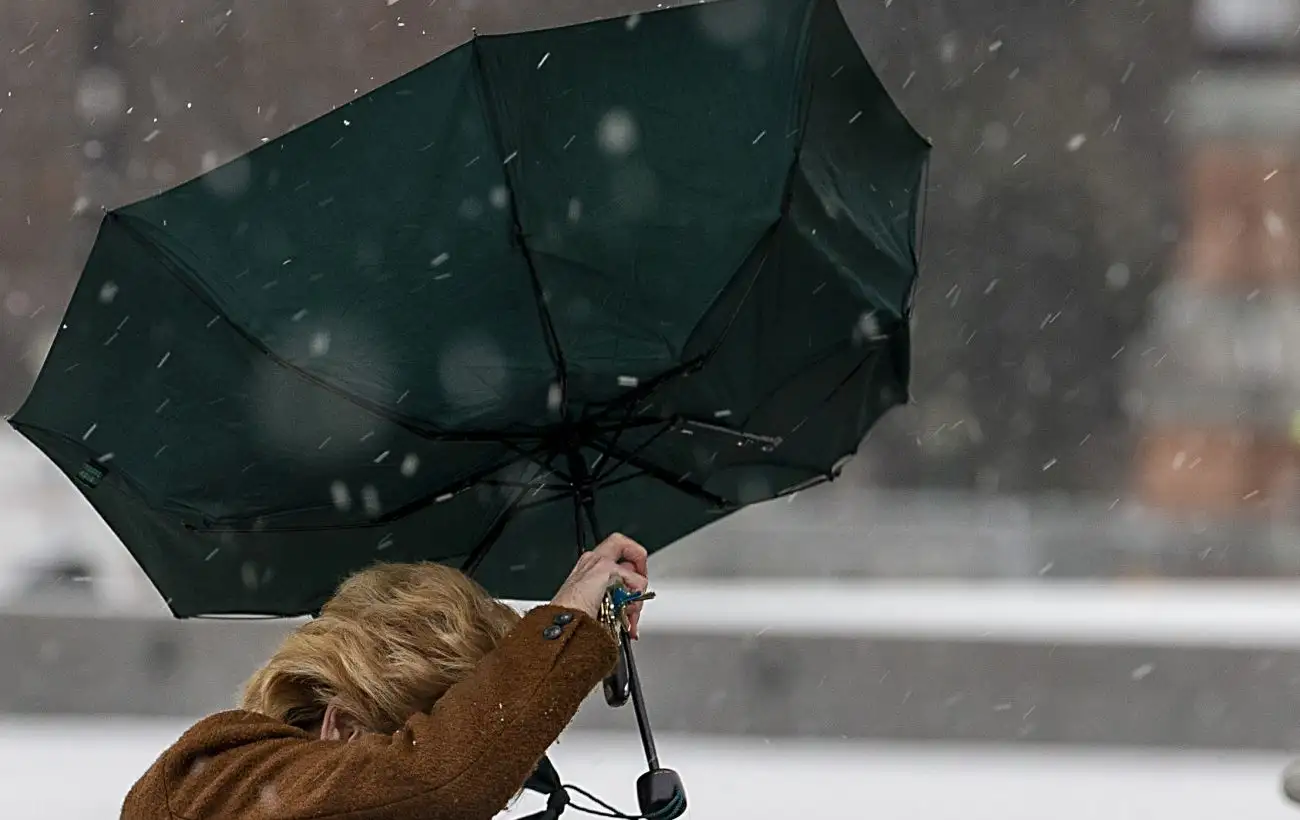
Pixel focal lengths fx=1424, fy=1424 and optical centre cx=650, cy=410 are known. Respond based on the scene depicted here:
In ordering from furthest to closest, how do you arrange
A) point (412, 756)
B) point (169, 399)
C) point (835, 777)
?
point (835, 777)
point (169, 399)
point (412, 756)

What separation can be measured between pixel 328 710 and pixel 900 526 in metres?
6.29

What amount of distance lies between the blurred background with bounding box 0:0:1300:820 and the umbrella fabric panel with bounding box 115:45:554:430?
429 centimetres

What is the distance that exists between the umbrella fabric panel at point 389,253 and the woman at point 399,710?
22cm

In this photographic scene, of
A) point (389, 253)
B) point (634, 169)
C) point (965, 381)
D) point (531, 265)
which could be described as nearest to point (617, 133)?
point (634, 169)

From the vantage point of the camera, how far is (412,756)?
132cm

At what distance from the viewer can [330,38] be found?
8273 mm

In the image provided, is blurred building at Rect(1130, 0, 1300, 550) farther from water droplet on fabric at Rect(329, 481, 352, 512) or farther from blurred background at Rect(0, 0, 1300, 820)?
water droplet on fabric at Rect(329, 481, 352, 512)

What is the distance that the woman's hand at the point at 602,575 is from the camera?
1518 mm

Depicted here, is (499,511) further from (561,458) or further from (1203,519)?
(1203,519)

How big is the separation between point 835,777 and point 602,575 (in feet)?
12.6

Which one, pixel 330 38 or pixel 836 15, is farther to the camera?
pixel 330 38

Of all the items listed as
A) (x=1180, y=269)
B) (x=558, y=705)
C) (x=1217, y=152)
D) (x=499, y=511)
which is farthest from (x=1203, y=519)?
(x=558, y=705)

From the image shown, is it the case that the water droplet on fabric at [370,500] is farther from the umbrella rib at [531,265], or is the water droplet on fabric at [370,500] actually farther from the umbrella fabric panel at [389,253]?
the umbrella rib at [531,265]

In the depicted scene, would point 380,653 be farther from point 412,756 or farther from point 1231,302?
point 1231,302
